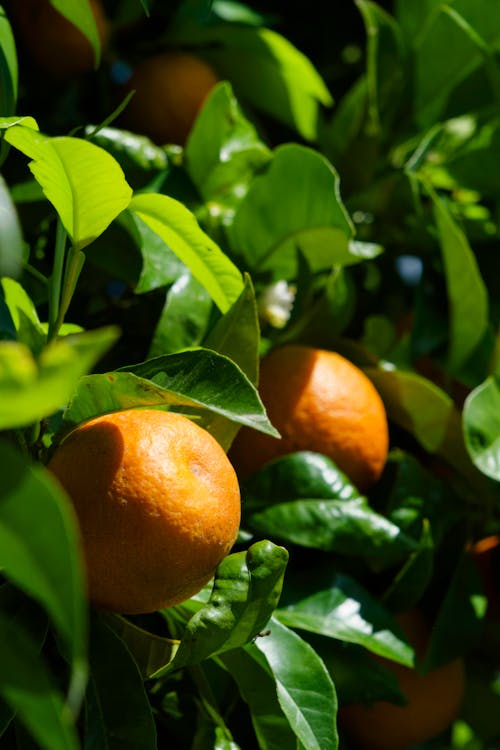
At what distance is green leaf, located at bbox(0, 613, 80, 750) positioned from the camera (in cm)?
52

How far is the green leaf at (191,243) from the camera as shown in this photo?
0.91 metres

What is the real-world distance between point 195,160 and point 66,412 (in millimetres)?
511

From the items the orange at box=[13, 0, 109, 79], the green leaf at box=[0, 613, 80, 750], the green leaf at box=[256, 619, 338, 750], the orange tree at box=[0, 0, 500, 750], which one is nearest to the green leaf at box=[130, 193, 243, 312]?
the orange tree at box=[0, 0, 500, 750]

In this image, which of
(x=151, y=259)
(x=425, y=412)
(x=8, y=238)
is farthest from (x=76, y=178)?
(x=425, y=412)

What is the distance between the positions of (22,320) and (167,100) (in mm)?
656

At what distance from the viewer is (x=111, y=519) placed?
32.0 inches

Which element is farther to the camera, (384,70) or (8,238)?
(384,70)

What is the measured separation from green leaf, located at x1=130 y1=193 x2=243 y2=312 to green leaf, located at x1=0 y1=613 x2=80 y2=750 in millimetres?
458

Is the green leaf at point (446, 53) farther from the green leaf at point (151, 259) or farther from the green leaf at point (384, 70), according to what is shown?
the green leaf at point (151, 259)

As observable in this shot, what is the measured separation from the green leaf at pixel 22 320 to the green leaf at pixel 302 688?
1.17 feet

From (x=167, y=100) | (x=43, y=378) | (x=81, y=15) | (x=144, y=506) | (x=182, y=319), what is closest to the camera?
(x=43, y=378)

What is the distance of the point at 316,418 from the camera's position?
114 cm

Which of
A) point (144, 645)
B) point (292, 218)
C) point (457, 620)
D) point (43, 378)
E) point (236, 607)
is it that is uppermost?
point (43, 378)

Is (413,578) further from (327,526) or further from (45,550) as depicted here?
(45,550)
